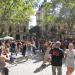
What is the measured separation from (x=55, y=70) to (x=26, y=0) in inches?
1118

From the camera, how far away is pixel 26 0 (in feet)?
137

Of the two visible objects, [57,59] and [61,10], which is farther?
[61,10]

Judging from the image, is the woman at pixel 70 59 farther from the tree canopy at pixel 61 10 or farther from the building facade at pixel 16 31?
the building facade at pixel 16 31

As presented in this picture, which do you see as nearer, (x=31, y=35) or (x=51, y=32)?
(x=31, y=35)

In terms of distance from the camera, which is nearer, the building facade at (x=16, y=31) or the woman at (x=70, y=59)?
the woman at (x=70, y=59)

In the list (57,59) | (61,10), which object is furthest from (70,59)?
(61,10)

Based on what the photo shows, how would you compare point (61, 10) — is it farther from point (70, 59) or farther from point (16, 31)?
point (70, 59)

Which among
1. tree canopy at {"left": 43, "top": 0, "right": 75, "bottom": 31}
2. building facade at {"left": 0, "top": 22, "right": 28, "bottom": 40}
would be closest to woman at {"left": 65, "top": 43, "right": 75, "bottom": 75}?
tree canopy at {"left": 43, "top": 0, "right": 75, "bottom": 31}

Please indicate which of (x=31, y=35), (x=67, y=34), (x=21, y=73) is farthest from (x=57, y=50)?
(x=31, y=35)

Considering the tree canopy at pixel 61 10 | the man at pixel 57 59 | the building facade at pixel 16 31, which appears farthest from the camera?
the building facade at pixel 16 31

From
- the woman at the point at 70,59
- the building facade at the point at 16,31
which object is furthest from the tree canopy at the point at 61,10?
the woman at the point at 70,59

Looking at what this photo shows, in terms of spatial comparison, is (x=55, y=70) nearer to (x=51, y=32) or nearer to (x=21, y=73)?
(x=21, y=73)

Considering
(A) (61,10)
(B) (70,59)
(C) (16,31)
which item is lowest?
(C) (16,31)

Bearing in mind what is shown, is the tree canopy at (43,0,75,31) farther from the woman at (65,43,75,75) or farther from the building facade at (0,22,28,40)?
the woman at (65,43,75,75)
